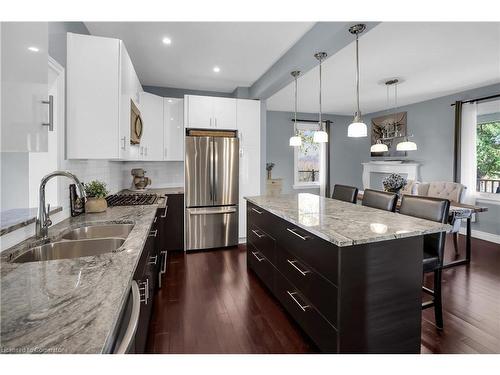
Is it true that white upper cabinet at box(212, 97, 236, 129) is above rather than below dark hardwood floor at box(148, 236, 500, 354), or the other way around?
above

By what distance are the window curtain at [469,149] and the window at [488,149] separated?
0.12 meters

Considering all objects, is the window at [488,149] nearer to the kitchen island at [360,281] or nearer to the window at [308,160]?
the window at [308,160]

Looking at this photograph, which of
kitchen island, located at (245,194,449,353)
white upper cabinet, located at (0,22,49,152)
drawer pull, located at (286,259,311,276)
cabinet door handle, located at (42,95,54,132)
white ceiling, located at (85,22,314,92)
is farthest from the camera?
white ceiling, located at (85,22,314,92)

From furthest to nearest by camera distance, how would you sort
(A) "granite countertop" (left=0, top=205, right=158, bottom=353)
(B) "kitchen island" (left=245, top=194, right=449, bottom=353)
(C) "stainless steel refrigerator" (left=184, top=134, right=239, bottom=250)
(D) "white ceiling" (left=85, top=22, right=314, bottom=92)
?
1. (C) "stainless steel refrigerator" (left=184, top=134, right=239, bottom=250)
2. (D) "white ceiling" (left=85, top=22, right=314, bottom=92)
3. (B) "kitchen island" (left=245, top=194, right=449, bottom=353)
4. (A) "granite countertop" (left=0, top=205, right=158, bottom=353)

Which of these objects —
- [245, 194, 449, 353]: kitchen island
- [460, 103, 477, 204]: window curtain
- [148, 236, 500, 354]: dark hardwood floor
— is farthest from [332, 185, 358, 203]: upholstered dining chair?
[460, 103, 477, 204]: window curtain

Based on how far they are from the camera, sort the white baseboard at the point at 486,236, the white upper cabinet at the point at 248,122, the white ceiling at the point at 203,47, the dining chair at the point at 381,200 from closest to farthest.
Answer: the dining chair at the point at 381,200, the white ceiling at the point at 203,47, the white upper cabinet at the point at 248,122, the white baseboard at the point at 486,236

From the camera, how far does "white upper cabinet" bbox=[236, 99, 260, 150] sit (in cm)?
409

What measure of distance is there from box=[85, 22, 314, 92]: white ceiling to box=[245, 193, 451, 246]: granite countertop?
1789mm

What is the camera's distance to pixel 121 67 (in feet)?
6.88

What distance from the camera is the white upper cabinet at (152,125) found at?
3814mm

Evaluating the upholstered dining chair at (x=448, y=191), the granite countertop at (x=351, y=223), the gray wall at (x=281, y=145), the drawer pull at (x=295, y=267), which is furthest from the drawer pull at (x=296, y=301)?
the gray wall at (x=281, y=145)

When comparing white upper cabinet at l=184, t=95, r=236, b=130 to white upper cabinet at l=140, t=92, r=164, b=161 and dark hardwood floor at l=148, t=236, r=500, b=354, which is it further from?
dark hardwood floor at l=148, t=236, r=500, b=354

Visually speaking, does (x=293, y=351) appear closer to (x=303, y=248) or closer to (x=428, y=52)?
(x=303, y=248)

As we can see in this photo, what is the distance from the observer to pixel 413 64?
3.38 meters
